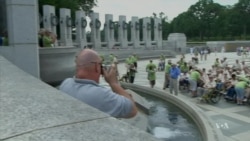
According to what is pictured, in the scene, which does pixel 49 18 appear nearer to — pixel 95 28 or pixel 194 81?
pixel 95 28

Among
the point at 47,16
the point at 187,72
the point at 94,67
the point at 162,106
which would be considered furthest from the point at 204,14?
the point at 94,67

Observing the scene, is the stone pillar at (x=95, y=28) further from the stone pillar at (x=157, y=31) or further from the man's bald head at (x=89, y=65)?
the man's bald head at (x=89, y=65)

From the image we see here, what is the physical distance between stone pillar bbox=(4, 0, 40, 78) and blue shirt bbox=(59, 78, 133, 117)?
236 inches

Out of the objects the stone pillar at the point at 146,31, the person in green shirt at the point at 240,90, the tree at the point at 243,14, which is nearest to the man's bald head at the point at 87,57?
the person in green shirt at the point at 240,90

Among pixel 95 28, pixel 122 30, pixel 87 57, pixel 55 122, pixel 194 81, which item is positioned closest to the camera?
pixel 55 122

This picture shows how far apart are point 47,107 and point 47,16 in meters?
32.1

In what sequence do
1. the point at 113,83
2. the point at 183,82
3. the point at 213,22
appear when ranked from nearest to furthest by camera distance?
1. the point at 113,83
2. the point at 183,82
3. the point at 213,22

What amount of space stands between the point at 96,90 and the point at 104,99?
14cm

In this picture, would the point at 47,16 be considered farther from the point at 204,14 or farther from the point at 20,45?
the point at 204,14

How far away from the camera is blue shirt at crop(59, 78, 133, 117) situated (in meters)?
2.75

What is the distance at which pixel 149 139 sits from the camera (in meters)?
1.83

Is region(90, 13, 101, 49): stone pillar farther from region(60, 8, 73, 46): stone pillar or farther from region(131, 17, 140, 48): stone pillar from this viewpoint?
region(131, 17, 140, 48): stone pillar

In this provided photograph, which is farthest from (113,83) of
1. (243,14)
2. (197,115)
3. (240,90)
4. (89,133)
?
(243,14)

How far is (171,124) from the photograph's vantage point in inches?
350
